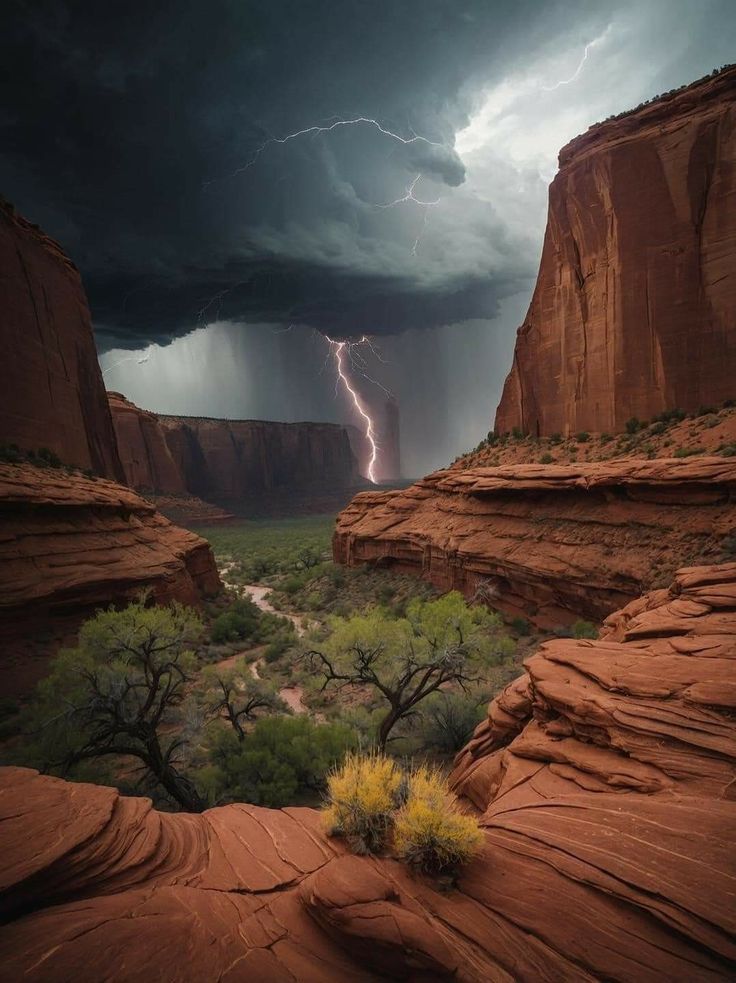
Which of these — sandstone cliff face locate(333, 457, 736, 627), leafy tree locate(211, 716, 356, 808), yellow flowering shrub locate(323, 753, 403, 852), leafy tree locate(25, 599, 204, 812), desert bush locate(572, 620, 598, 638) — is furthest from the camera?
desert bush locate(572, 620, 598, 638)

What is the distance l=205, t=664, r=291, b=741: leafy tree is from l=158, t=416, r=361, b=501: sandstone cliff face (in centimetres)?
6523

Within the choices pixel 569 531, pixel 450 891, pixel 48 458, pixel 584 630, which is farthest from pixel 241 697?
pixel 48 458

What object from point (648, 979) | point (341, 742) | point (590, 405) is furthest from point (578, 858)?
point (590, 405)

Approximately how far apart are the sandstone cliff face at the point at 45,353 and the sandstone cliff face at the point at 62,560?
3752mm

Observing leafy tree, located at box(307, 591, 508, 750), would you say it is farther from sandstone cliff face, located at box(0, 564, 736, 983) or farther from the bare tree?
sandstone cliff face, located at box(0, 564, 736, 983)

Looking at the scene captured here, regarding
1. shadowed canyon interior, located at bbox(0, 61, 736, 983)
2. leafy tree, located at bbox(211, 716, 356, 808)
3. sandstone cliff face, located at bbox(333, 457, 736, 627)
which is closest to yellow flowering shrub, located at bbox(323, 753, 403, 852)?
shadowed canyon interior, located at bbox(0, 61, 736, 983)

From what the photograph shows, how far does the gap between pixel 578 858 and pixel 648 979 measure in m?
0.83

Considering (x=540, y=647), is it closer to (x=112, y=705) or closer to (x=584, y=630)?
(x=584, y=630)

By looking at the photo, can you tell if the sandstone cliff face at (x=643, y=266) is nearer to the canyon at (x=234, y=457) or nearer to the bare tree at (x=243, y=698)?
the bare tree at (x=243, y=698)

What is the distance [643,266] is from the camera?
→ 21766 millimetres

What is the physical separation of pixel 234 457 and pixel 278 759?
3170 inches

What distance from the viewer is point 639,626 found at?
6.46 m

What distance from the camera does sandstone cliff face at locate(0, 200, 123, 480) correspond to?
18.5 metres

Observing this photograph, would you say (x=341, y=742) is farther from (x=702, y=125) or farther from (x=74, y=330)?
(x=702, y=125)
